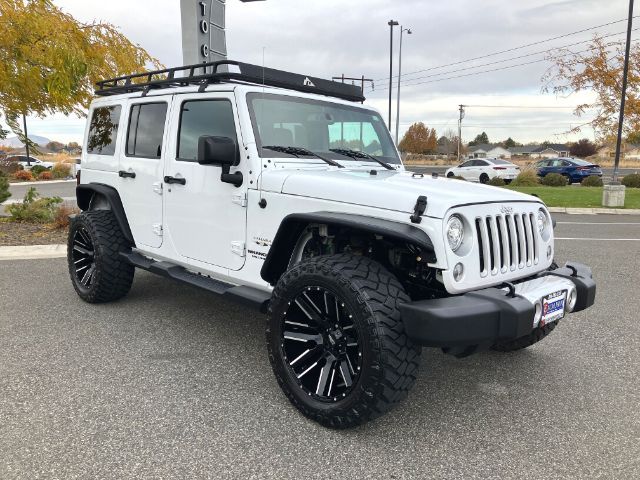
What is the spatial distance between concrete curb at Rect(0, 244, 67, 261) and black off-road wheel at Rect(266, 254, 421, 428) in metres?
5.78

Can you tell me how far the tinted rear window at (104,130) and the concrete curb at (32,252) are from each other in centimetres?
287

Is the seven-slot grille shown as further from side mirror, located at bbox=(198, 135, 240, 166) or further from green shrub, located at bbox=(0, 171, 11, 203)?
green shrub, located at bbox=(0, 171, 11, 203)

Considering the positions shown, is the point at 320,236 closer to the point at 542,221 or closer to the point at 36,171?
the point at 542,221

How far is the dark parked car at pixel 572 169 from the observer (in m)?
28.1

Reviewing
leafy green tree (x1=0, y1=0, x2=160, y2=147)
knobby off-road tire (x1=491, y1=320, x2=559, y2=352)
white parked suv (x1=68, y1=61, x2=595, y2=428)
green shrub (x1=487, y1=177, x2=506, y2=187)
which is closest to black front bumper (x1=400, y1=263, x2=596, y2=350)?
white parked suv (x1=68, y1=61, x2=595, y2=428)

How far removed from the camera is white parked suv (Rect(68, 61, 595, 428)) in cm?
266

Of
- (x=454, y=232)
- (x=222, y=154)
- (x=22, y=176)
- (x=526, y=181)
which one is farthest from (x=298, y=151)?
(x=22, y=176)

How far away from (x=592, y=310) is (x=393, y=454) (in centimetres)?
342

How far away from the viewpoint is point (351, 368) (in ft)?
9.37

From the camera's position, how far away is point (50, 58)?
8164mm

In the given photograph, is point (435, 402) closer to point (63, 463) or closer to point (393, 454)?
point (393, 454)

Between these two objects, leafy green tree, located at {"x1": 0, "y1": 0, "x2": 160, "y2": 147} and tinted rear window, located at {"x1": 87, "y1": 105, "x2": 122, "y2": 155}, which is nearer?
tinted rear window, located at {"x1": 87, "y1": 105, "x2": 122, "y2": 155}

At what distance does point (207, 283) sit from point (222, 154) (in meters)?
1.08

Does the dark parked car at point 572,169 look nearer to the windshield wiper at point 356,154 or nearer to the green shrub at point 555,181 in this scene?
the green shrub at point 555,181
